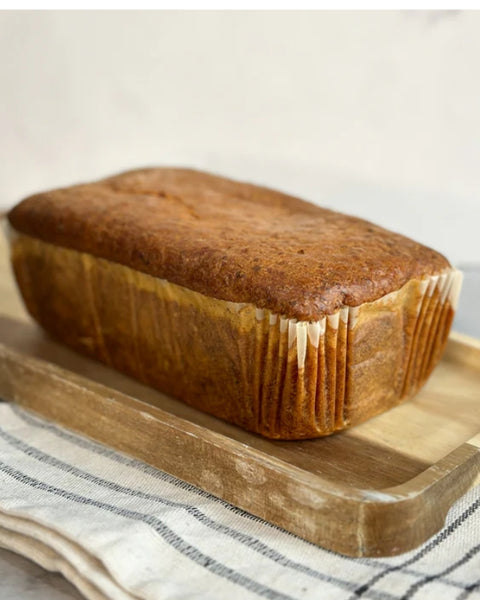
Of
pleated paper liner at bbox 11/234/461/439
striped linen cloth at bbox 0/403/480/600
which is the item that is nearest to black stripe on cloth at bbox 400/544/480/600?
striped linen cloth at bbox 0/403/480/600

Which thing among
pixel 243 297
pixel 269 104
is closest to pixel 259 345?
pixel 243 297

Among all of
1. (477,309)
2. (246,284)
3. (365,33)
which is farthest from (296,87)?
(246,284)

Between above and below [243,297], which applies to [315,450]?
below

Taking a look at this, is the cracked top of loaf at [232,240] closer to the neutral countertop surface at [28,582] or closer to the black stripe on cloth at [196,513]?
the black stripe on cloth at [196,513]

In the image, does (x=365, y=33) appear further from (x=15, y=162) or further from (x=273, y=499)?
(x=273, y=499)

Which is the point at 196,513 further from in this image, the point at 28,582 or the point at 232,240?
the point at 232,240

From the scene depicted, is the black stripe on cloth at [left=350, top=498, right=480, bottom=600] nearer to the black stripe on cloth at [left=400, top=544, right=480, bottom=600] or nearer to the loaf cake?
the black stripe on cloth at [left=400, top=544, right=480, bottom=600]

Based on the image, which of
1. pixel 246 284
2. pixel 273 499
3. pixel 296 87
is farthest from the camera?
pixel 296 87
